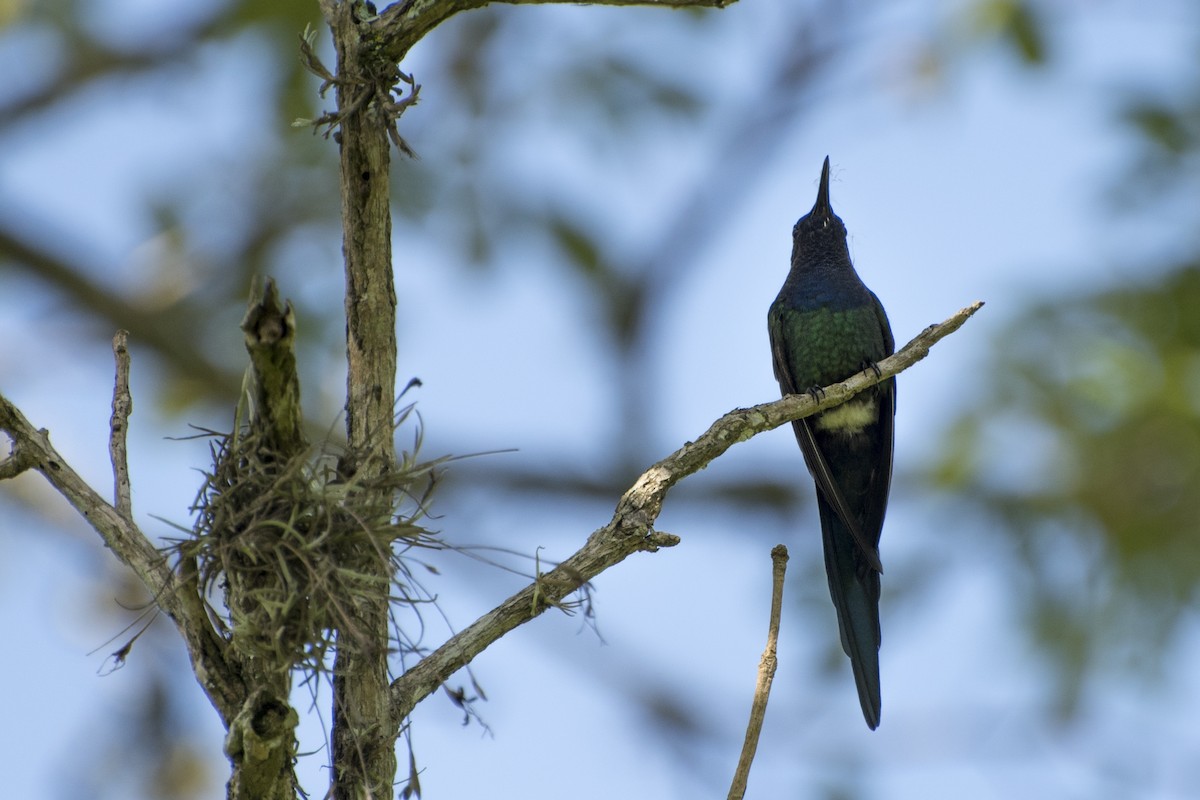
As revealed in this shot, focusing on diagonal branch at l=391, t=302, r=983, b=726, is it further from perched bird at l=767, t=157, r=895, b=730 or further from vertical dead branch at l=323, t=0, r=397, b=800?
perched bird at l=767, t=157, r=895, b=730

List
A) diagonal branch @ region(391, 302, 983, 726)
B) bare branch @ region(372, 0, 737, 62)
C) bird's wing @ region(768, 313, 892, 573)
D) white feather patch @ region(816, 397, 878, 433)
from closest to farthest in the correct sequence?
1. diagonal branch @ region(391, 302, 983, 726)
2. bare branch @ region(372, 0, 737, 62)
3. bird's wing @ region(768, 313, 892, 573)
4. white feather patch @ region(816, 397, 878, 433)

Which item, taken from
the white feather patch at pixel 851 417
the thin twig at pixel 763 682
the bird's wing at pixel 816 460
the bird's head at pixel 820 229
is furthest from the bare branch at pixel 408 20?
the bird's head at pixel 820 229

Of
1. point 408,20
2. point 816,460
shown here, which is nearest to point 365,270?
point 408,20

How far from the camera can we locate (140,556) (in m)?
2.76

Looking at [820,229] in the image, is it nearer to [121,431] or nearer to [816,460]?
[816,460]

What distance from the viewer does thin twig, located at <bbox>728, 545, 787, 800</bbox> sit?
2695mm

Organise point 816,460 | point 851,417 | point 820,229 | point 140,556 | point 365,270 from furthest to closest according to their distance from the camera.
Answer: point 820,229 → point 851,417 → point 816,460 → point 365,270 → point 140,556

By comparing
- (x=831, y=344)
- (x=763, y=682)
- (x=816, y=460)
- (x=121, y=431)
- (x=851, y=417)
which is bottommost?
(x=763, y=682)

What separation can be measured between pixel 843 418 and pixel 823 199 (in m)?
1.42

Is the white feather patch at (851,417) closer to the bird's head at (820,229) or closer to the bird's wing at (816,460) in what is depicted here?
the bird's wing at (816,460)

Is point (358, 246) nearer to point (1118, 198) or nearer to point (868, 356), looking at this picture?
point (868, 356)

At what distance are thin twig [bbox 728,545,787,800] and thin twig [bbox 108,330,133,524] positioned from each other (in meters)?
1.37

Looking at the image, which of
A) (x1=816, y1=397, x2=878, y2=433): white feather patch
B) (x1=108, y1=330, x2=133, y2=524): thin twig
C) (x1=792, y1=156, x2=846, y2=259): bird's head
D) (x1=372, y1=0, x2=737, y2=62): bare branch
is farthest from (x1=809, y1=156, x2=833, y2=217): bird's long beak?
(x1=108, y1=330, x2=133, y2=524): thin twig

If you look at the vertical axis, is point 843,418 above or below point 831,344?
below
